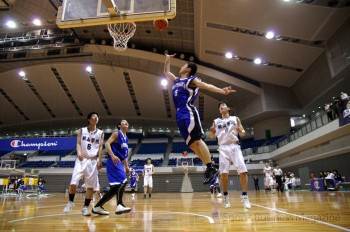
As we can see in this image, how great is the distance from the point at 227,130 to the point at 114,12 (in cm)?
328

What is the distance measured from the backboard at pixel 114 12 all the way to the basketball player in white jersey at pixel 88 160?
1893mm

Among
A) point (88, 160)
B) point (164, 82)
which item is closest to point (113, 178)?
point (88, 160)

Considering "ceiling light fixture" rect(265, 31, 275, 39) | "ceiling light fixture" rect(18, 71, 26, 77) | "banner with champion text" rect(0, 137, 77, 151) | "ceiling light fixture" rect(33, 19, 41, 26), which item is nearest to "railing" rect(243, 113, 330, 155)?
"ceiling light fixture" rect(265, 31, 275, 39)

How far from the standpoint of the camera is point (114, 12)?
5055 millimetres

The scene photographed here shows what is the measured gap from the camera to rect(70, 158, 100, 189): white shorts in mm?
4703

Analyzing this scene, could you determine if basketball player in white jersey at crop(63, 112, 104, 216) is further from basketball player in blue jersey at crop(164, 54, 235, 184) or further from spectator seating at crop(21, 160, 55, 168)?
spectator seating at crop(21, 160, 55, 168)

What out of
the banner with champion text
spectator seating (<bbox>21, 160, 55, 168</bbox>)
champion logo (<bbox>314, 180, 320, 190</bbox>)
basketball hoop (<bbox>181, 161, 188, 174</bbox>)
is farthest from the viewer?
spectator seating (<bbox>21, 160, 55, 168</bbox>)

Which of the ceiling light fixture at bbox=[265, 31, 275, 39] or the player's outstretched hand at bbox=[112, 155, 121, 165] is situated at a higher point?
the ceiling light fixture at bbox=[265, 31, 275, 39]

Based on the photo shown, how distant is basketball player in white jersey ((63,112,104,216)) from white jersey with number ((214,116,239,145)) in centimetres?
242

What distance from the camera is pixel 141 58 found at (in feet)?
70.7

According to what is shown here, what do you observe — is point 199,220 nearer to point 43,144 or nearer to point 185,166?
point 43,144

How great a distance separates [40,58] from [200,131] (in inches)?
956

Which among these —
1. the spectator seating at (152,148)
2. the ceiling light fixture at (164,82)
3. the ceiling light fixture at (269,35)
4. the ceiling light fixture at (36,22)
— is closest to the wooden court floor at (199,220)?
the ceiling light fixture at (269,35)

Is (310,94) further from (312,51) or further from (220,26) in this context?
(220,26)
